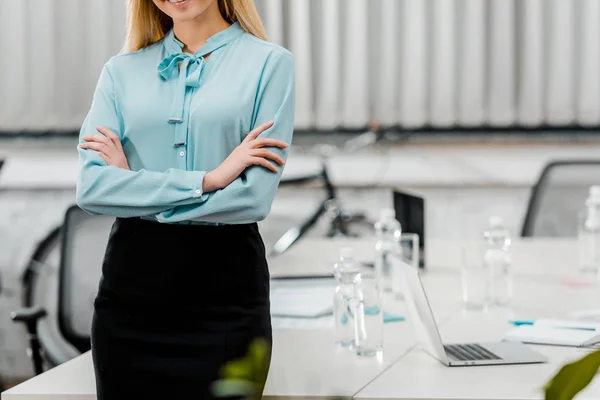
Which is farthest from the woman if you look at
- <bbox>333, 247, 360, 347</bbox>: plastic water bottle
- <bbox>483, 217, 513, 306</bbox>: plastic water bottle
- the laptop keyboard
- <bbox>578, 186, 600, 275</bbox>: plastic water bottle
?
<bbox>578, 186, 600, 275</bbox>: plastic water bottle

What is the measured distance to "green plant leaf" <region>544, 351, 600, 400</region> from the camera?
41 cm

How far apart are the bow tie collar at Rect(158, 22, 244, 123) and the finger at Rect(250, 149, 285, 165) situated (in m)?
0.15

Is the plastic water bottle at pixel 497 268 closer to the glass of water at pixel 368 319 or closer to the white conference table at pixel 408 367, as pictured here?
the white conference table at pixel 408 367

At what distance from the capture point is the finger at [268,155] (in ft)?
5.04

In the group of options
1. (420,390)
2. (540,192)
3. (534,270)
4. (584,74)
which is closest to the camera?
(420,390)

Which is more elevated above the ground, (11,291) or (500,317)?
(500,317)

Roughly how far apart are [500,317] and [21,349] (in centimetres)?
280

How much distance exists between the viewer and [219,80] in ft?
5.23

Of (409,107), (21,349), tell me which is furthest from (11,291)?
(409,107)

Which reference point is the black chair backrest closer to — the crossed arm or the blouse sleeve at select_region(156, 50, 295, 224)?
the crossed arm

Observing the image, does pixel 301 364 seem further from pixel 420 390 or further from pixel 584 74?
pixel 584 74

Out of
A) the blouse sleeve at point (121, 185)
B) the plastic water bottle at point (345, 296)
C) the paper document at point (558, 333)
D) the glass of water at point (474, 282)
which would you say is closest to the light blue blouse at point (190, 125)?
the blouse sleeve at point (121, 185)

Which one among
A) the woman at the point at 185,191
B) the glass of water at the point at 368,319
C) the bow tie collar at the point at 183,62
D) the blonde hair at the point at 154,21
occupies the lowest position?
the glass of water at the point at 368,319

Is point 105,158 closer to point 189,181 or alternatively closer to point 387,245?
point 189,181
